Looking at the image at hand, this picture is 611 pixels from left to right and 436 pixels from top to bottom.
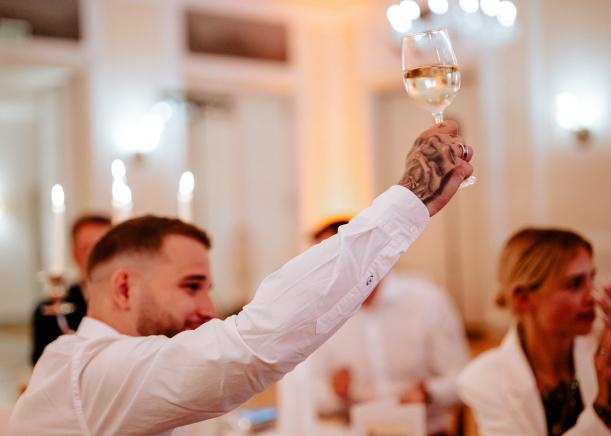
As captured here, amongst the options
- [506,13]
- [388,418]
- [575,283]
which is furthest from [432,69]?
[506,13]

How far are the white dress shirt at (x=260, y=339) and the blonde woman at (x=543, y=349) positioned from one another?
3.52 feet

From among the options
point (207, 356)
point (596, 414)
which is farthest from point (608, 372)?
point (207, 356)

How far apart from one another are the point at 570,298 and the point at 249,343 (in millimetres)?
1298

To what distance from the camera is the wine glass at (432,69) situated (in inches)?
53.9

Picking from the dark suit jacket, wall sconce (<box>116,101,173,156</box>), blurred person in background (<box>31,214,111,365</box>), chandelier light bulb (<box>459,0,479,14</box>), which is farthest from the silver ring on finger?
wall sconce (<box>116,101,173,156</box>)

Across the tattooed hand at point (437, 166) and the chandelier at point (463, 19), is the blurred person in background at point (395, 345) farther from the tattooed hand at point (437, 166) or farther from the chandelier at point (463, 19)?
the chandelier at point (463, 19)

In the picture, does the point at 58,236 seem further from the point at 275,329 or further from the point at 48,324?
the point at 275,329

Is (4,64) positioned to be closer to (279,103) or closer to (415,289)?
(279,103)

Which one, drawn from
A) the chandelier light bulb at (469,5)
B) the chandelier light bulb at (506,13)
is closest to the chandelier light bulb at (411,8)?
the chandelier light bulb at (469,5)

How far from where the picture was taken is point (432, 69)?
4.48 feet

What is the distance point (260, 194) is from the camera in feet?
28.6

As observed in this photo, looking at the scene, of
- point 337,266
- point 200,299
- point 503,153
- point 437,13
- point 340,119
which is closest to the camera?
point 337,266

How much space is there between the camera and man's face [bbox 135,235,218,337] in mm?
1628

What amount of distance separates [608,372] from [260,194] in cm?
695
